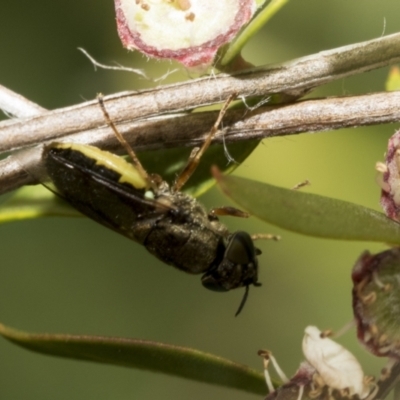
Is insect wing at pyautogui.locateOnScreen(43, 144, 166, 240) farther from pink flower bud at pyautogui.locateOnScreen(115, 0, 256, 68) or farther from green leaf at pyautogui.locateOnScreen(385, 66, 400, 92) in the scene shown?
green leaf at pyautogui.locateOnScreen(385, 66, 400, 92)

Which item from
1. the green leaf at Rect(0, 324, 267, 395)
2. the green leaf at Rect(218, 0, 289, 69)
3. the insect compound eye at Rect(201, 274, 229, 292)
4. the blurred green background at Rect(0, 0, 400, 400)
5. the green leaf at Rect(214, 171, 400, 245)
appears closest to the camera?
the green leaf at Rect(214, 171, 400, 245)

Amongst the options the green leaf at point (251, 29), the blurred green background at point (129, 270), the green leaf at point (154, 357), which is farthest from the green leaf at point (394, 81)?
the blurred green background at point (129, 270)

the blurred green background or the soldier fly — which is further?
the blurred green background

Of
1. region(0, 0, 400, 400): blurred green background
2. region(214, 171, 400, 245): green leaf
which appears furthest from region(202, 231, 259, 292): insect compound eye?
region(0, 0, 400, 400): blurred green background

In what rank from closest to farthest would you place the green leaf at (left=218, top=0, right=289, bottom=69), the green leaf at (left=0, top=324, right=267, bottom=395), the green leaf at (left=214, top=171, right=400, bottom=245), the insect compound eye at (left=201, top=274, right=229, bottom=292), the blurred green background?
1. the green leaf at (left=214, top=171, right=400, bottom=245)
2. the green leaf at (left=218, top=0, right=289, bottom=69)
3. the green leaf at (left=0, top=324, right=267, bottom=395)
4. the insect compound eye at (left=201, top=274, right=229, bottom=292)
5. the blurred green background

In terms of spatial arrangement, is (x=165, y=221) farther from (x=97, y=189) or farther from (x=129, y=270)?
(x=129, y=270)

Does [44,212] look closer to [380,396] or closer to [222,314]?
[380,396]
